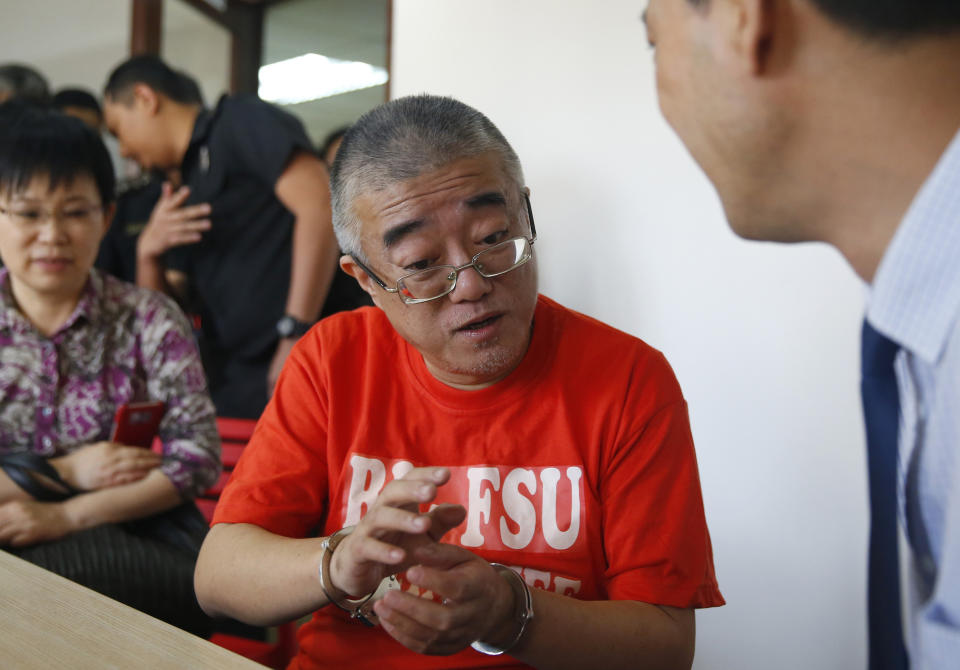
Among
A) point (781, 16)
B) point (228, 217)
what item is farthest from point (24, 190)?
point (781, 16)

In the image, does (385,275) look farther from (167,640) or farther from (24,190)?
(24,190)

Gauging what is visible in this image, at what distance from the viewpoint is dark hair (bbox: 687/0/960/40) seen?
1.90 feet

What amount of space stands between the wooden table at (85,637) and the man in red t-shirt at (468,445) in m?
0.19

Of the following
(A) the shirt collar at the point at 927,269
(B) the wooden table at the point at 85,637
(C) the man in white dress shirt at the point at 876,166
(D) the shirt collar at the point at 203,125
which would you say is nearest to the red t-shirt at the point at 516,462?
(B) the wooden table at the point at 85,637

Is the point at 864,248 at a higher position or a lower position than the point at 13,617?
higher

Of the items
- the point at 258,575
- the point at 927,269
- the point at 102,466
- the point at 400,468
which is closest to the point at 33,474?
the point at 102,466

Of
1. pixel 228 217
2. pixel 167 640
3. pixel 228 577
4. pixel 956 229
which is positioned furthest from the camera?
pixel 228 217

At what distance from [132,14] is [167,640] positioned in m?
3.55

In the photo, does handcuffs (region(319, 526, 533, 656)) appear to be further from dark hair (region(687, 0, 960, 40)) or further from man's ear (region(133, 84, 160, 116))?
man's ear (region(133, 84, 160, 116))


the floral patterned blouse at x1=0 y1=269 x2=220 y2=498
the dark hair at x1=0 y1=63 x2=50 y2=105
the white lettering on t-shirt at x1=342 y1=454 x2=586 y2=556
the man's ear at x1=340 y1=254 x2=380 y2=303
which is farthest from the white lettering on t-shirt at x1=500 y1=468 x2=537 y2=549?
the dark hair at x1=0 y1=63 x2=50 y2=105

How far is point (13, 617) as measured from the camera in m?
0.88

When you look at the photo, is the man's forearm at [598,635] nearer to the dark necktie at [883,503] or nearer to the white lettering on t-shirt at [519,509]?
the white lettering on t-shirt at [519,509]

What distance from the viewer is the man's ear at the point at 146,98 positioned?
2439 millimetres

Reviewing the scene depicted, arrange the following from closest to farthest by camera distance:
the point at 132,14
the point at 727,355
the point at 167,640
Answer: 1. the point at 167,640
2. the point at 727,355
3. the point at 132,14
